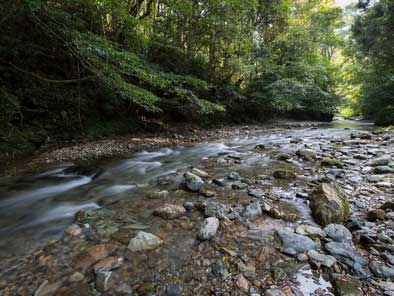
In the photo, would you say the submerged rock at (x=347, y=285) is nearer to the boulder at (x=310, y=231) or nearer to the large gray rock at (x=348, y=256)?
the large gray rock at (x=348, y=256)

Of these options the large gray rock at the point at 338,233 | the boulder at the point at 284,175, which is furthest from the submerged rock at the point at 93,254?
the boulder at the point at 284,175

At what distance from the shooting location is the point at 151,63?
25.9 ft

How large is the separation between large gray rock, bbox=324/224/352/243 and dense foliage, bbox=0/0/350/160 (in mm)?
3961

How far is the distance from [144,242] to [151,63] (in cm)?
728

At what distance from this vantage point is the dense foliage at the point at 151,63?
4.44 metres

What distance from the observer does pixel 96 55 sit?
13.4 feet

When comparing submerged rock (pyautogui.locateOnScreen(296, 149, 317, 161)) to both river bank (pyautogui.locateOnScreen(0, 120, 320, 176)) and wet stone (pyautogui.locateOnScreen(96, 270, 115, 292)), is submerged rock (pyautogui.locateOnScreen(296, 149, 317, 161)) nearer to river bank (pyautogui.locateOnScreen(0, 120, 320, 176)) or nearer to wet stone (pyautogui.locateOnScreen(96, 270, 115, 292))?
river bank (pyautogui.locateOnScreen(0, 120, 320, 176))

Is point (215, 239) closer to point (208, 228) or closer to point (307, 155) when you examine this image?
point (208, 228)

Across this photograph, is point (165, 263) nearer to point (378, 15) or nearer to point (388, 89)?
point (378, 15)

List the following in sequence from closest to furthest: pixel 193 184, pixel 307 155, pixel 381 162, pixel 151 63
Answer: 1. pixel 193 184
2. pixel 381 162
3. pixel 307 155
4. pixel 151 63

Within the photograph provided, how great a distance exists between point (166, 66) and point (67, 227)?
821 centimetres

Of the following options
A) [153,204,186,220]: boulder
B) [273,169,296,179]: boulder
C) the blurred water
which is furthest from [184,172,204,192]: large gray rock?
[273,169,296,179]: boulder

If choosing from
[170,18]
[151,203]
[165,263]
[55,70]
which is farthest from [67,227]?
[170,18]

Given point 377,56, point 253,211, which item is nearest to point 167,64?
point 253,211
